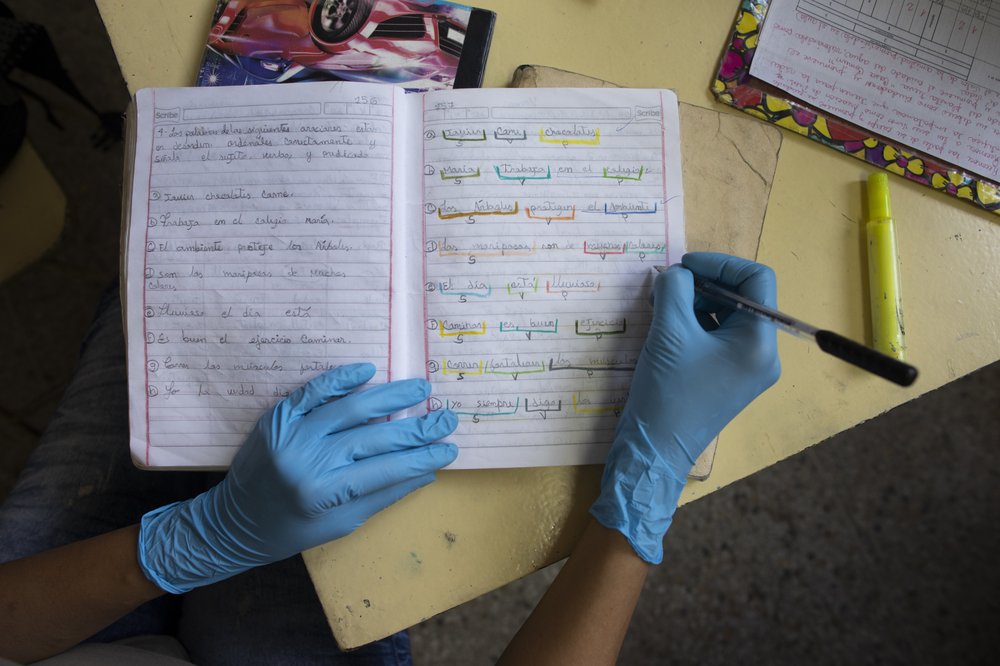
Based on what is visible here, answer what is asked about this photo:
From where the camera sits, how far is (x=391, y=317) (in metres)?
0.67

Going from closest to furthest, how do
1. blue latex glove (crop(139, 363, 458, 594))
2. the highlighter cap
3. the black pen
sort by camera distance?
the black pen, blue latex glove (crop(139, 363, 458, 594)), the highlighter cap

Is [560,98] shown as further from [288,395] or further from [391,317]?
[288,395]

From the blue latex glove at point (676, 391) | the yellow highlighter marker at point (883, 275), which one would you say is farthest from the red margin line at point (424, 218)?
the yellow highlighter marker at point (883, 275)

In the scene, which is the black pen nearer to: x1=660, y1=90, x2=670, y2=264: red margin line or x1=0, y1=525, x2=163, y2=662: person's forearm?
x1=660, y1=90, x2=670, y2=264: red margin line

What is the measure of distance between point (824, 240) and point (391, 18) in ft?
1.98

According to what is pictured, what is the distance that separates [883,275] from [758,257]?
0.49 ft

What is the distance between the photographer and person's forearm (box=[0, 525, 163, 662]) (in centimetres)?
68

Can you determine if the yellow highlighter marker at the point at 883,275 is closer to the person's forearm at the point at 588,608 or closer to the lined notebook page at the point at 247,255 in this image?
the person's forearm at the point at 588,608

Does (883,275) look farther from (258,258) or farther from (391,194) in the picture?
(258,258)

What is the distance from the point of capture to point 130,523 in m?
0.85

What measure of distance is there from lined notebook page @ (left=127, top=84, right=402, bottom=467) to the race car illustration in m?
0.05

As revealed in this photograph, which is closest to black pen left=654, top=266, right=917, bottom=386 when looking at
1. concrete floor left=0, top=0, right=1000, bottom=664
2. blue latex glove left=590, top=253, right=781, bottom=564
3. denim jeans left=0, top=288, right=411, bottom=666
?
blue latex glove left=590, top=253, right=781, bottom=564

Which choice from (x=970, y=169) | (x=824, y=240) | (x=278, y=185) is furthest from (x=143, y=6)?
(x=970, y=169)

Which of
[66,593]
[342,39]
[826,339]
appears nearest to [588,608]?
[826,339]
